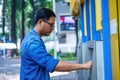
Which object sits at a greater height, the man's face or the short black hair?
the short black hair

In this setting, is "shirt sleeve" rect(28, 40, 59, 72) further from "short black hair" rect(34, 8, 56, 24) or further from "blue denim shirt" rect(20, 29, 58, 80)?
"short black hair" rect(34, 8, 56, 24)

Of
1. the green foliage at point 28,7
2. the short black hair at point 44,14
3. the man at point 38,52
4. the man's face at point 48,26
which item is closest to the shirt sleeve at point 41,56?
the man at point 38,52

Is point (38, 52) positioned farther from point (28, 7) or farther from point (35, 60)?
point (28, 7)

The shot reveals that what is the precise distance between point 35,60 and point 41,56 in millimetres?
109

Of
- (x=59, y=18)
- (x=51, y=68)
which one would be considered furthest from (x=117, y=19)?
(x=59, y=18)

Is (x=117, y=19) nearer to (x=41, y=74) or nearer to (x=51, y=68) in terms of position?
(x=51, y=68)

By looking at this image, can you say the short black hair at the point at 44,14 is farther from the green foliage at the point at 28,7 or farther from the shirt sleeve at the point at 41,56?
the green foliage at the point at 28,7

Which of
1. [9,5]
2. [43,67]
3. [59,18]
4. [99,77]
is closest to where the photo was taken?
[99,77]

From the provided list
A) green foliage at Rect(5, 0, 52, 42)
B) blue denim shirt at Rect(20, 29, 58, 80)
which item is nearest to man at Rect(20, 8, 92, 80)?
blue denim shirt at Rect(20, 29, 58, 80)

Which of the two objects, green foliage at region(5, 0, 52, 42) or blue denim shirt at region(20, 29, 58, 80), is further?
green foliage at region(5, 0, 52, 42)

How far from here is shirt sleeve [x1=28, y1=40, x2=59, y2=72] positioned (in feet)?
12.1

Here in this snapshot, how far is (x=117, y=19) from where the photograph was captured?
10.1ft

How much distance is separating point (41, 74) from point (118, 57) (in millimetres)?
1045

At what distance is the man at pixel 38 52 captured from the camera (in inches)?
147
